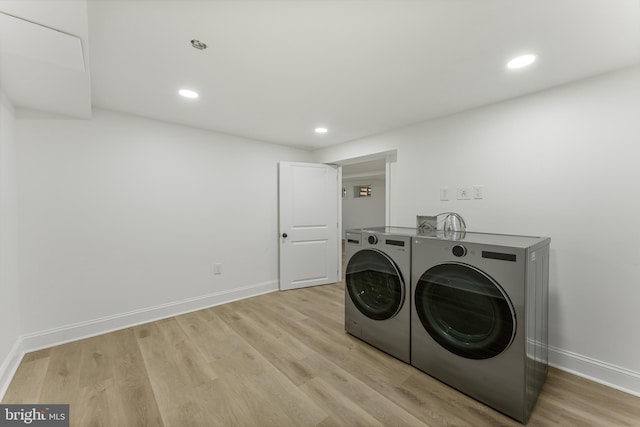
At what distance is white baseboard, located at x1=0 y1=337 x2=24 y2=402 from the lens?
1691mm

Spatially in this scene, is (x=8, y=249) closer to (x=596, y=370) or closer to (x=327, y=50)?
(x=327, y=50)

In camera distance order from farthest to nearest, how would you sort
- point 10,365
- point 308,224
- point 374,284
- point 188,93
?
1. point 308,224
2. point 374,284
3. point 188,93
4. point 10,365

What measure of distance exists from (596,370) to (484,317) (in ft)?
3.61

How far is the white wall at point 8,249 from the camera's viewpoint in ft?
5.84

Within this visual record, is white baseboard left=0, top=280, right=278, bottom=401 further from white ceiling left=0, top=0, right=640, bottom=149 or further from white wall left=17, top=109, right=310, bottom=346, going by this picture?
white ceiling left=0, top=0, right=640, bottom=149

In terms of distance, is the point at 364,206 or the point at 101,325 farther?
the point at 364,206

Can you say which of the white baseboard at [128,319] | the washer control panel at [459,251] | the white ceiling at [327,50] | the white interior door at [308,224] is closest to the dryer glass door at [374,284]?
the washer control panel at [459,251]

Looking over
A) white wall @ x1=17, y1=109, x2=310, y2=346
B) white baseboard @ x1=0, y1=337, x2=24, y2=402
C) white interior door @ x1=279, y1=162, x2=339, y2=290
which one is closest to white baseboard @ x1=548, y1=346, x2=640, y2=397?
white interior door @ x1=279, y1=162, x2=339, y2=290

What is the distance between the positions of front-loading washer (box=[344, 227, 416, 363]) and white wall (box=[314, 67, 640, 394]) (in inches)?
38.9

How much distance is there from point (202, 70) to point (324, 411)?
2.37 meters

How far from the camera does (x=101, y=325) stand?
2.46 meters

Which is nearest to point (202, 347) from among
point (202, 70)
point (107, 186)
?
point (107, 186)

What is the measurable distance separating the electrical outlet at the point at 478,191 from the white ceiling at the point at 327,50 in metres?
0.77

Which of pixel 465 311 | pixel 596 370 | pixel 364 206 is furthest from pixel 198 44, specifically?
pixel 364 206
